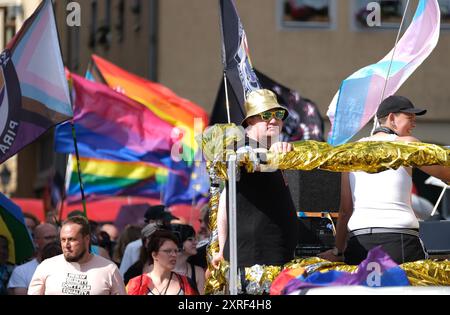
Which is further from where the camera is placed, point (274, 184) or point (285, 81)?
point (285, 81)

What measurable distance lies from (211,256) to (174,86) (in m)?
20.2

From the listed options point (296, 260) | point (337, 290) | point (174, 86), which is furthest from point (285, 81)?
point (337, 290)

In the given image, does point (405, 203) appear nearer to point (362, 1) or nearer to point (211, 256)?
point (211, 256)

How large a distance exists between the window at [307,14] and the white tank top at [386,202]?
67.2 ft

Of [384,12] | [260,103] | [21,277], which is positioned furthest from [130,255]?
[384,12]

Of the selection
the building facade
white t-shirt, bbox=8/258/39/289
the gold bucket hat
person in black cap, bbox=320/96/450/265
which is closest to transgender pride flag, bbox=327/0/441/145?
white t-shirt, bbox=8/258/39/289

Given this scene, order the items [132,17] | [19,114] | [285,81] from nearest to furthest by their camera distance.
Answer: [19,114] → [285,81] → [132,17]

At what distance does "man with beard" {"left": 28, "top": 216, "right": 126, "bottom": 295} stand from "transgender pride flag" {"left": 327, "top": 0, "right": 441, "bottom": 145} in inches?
135

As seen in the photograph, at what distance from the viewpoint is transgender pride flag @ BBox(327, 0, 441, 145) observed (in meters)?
11.3

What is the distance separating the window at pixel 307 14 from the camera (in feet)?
90.7

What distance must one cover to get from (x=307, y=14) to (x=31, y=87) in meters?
16.0

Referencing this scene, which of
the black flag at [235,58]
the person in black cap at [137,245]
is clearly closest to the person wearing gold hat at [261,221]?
the black flag at [235,58]

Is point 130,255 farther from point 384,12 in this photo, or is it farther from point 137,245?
point 384,12

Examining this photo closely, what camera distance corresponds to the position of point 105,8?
36.5 metres
